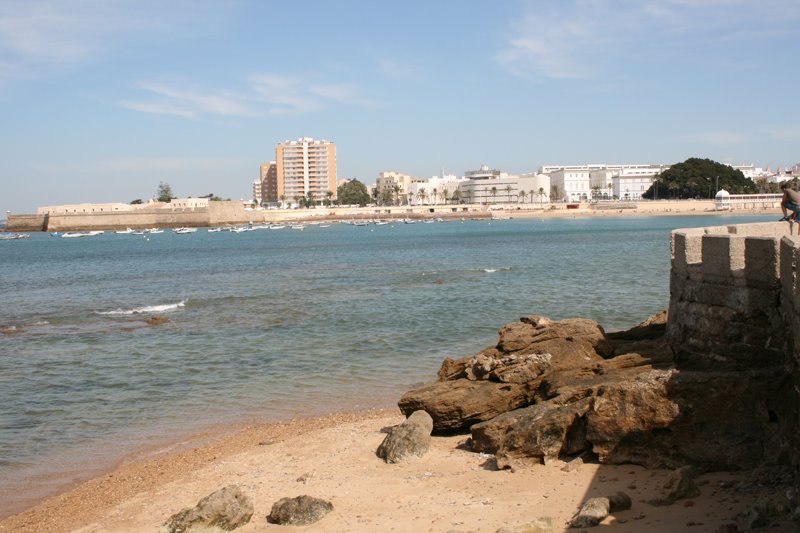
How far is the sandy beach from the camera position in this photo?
8008 mm

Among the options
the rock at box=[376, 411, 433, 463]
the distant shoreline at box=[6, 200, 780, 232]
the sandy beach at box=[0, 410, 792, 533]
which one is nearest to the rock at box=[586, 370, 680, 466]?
the sandy beach at box=[0, 410, 792, 533]

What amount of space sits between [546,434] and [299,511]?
3060mm

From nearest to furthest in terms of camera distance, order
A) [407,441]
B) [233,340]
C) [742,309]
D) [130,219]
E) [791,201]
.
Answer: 1. [742,309]
2. [407,441]
3. [791,201]
4. [233,340]
5. [130,219]

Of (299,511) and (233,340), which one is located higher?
(299,511)

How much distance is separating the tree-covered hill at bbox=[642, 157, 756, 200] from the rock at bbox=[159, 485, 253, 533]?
157 m

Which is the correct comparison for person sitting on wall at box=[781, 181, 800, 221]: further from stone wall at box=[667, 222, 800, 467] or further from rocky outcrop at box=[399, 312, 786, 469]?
rocky outcrop at box=[399, 312, 786, 469]

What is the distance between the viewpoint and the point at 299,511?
28.5 feet

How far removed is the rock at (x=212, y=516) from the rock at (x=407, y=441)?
2372 millimetres

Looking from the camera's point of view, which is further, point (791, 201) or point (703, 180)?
point (703, 180)

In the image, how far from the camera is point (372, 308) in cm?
2831

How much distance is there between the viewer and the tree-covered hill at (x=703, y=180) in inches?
6019

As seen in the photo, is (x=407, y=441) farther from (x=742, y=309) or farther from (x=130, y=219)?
(x=130, y=219)

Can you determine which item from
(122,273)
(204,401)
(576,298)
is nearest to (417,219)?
(122,273)

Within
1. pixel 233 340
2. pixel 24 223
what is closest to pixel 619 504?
pixel 233 340
